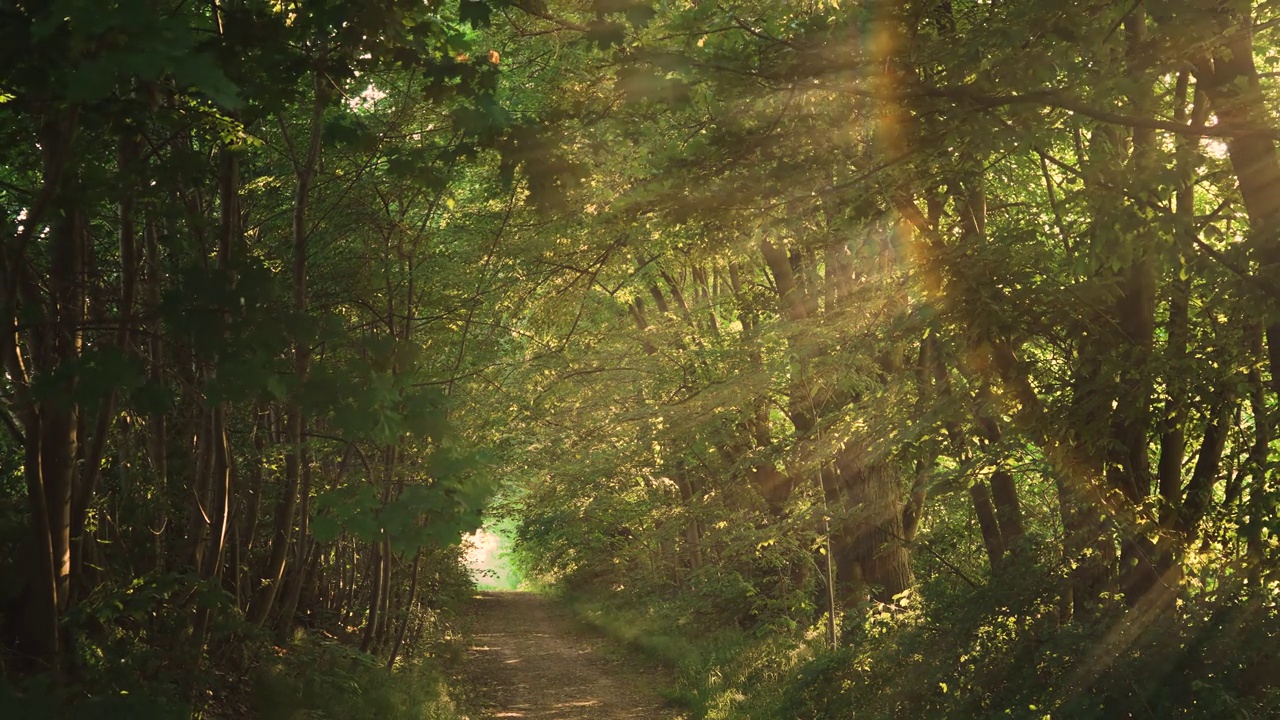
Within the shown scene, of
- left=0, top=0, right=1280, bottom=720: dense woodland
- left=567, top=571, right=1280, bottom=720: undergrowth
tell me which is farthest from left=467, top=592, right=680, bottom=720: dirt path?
left=567, top=571, right=1280, bottom=720: undergrowth

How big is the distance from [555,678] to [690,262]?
10915 mm

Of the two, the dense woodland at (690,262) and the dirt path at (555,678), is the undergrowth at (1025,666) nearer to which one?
the dense woodland at (690,262)

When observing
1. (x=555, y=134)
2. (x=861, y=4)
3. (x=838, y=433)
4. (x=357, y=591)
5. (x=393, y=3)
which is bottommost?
(x=357, y=591)

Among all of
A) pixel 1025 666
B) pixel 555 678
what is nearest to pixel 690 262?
pixel 1025 666

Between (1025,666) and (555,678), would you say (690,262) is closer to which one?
(1025,666)

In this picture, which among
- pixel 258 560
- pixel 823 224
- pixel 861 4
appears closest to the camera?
pixel 861 4

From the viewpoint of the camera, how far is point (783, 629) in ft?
54.7

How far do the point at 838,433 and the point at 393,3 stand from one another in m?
7.85

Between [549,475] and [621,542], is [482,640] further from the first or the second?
[549,475]

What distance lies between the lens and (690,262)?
9.65m

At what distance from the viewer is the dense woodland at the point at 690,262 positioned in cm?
483

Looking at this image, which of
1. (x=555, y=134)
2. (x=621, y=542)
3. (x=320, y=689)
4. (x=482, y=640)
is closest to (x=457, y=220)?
(x=320, y=689)

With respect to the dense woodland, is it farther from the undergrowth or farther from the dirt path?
the dirt path

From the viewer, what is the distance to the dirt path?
1452cm
